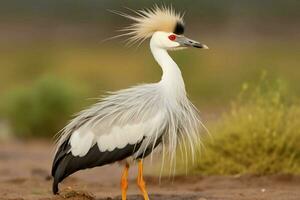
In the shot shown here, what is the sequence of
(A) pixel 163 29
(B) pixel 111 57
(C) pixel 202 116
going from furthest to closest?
(B) pixel 111 57 → (C) pixel 202 116 → (A) pixel 163 29

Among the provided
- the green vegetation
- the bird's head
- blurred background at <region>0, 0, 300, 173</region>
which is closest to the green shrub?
blurred background at <region>0, 0, 300, 173</region>

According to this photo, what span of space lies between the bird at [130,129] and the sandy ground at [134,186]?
1.47ft

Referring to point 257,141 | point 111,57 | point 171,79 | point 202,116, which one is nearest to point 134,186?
point 257,141

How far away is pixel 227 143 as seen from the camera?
1337 cm

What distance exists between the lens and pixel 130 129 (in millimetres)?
10234

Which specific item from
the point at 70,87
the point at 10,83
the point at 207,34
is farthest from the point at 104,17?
the point at 70,87

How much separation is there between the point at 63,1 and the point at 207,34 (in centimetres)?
1772

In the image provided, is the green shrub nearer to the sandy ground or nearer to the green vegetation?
the sandy ground

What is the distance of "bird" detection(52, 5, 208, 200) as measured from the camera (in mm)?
10227

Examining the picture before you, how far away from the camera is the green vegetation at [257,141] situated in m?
13.1

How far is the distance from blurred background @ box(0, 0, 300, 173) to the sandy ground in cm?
110

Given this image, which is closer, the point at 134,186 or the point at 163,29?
the point at 163,29

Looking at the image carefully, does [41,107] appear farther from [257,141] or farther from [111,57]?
A: [111,57]

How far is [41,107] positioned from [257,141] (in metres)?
8.99
